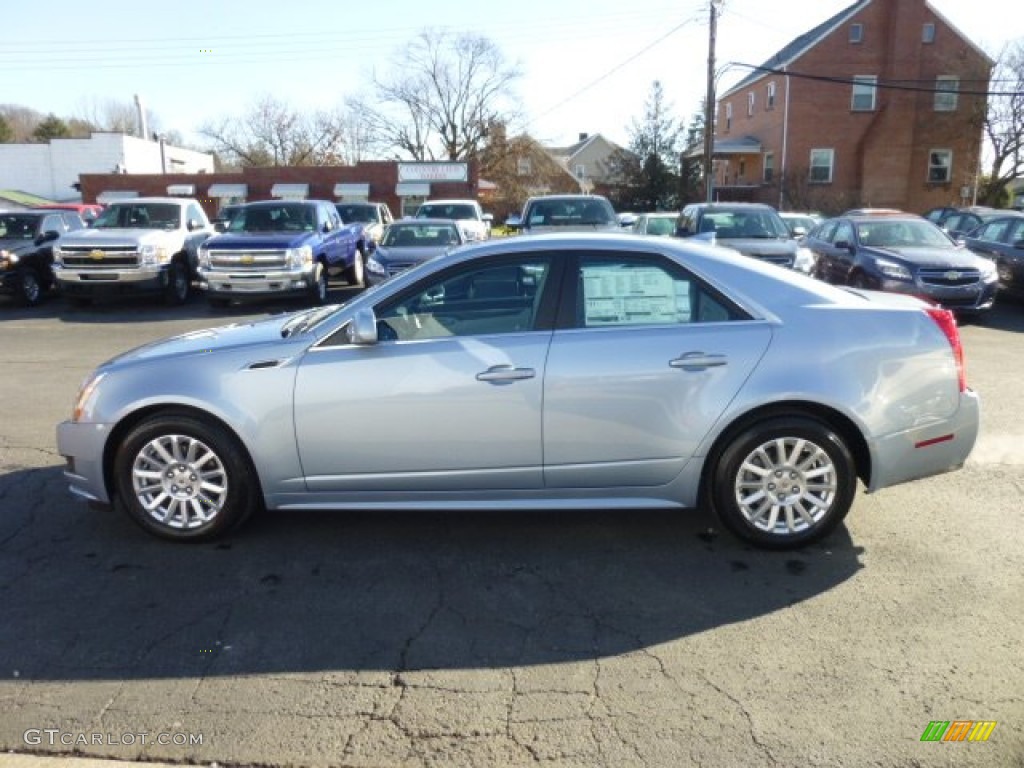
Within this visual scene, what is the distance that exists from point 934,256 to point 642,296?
10051 millimetres

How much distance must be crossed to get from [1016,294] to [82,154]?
57087mm

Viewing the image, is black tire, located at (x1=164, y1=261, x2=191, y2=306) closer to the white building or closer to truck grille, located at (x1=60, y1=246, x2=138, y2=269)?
truck grille, located at (x1=60, y1=246, x2=138, y2=269)

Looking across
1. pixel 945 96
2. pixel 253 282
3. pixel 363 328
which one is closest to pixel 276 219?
pixel 253 282

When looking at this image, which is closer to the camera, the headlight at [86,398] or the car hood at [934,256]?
the headlight at [86,398]

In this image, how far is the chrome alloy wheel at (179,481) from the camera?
436 centimetres

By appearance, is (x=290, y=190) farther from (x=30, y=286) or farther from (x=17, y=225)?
(x=30, y=286)

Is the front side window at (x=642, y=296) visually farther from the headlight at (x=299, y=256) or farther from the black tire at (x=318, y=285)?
the black tire at (x=318, y=285)

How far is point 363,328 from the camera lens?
162 inches

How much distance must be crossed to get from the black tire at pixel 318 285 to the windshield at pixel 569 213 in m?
3.82

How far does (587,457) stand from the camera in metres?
4.19


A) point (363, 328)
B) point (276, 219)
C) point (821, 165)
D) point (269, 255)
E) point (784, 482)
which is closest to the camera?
point (363, 328)

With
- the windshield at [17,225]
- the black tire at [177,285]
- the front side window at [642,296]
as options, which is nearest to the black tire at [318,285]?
the black tire at [177,285]

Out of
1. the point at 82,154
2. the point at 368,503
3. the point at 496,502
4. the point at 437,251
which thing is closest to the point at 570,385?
the point at 496,502

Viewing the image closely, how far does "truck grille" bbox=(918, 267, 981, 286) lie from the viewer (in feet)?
39.8
